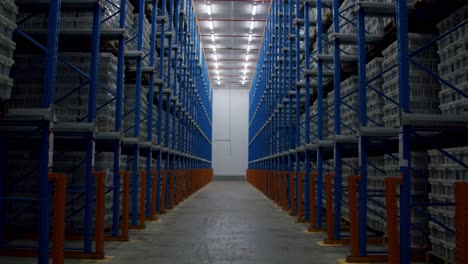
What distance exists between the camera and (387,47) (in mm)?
7395

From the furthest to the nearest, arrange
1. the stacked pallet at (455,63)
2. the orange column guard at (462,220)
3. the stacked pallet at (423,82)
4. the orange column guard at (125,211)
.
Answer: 1. the orange column guard at (125,211)
2. the stacked pallet at (423,82)
3. the stacked pallet at (455,63)
4. the orange column guard at (462,220)

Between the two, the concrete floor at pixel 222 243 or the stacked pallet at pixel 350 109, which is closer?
the concrete floor at pixel 222 243

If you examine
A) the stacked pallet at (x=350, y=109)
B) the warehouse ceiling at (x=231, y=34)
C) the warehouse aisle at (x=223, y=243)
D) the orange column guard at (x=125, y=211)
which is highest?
the warehouse ceiling at (x=231, y=34)

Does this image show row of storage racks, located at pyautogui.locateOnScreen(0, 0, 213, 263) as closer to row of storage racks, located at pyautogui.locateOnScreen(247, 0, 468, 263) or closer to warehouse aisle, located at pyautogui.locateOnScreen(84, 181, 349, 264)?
warehouse aisle, located at pyautogui.locateOnScreen(84, 181, 349, 264)

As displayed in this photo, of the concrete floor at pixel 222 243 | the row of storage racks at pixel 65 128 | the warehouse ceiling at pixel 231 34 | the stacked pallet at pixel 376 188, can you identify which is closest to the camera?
the row of storage racks at pixel 65 128

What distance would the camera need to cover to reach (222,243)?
738cm

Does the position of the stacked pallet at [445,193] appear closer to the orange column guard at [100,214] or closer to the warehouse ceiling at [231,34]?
the orange column guard at [100,214]

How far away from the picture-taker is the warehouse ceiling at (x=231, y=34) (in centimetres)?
2334

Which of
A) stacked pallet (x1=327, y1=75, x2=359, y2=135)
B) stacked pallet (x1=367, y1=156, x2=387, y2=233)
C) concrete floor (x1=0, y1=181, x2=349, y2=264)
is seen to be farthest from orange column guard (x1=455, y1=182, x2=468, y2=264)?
stacked pallet (x1=327, y1=75, x2=359, y2=135)

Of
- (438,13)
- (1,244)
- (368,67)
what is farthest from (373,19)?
(1,244)

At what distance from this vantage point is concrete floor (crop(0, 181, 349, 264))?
20.2 feet

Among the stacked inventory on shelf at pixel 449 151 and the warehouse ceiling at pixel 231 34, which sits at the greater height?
the warehouse ceiling at pixel 231 34

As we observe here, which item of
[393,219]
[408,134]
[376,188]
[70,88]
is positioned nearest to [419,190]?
[376,188]

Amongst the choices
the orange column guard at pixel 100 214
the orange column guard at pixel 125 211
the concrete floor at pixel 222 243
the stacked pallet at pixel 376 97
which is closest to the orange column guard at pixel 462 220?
the concrete floor at pixel 222 243
